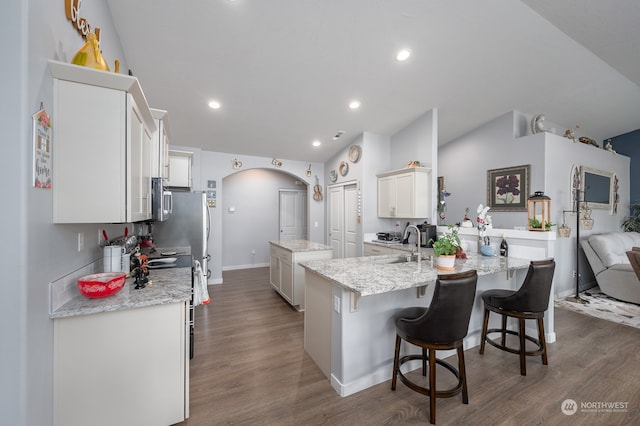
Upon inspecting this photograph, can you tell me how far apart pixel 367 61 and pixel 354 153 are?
2.11 metres

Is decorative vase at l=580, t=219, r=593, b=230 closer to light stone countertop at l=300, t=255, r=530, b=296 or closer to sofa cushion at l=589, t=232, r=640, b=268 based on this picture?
A: sofa cushion at l=589, t=232, r=640, b=268

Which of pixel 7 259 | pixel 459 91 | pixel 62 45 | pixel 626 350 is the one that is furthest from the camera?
pixel 459 91

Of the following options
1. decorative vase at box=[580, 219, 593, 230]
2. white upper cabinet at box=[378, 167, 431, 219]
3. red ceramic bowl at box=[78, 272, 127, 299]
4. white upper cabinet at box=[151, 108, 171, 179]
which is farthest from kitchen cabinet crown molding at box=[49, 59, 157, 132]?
decorative vase at box=[580, 219, 593, 230]

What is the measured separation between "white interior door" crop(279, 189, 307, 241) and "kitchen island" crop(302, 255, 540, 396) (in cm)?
463

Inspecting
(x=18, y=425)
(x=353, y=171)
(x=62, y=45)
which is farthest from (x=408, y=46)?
(x=18, y=425)

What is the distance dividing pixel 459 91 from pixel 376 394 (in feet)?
12.7

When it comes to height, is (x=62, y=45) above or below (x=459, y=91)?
below

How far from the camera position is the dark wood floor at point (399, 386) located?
1.75m

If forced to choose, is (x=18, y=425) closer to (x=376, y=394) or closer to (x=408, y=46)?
(x=376, y=394)

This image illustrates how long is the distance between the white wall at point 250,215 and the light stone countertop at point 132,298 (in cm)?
449

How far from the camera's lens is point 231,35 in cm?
244

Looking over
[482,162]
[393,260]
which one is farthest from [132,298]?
[482,162]

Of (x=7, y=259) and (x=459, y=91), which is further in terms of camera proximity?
(x=459, y=91)

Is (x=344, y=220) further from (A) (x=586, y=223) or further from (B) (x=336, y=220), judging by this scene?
(A) (x=586, y=223)
